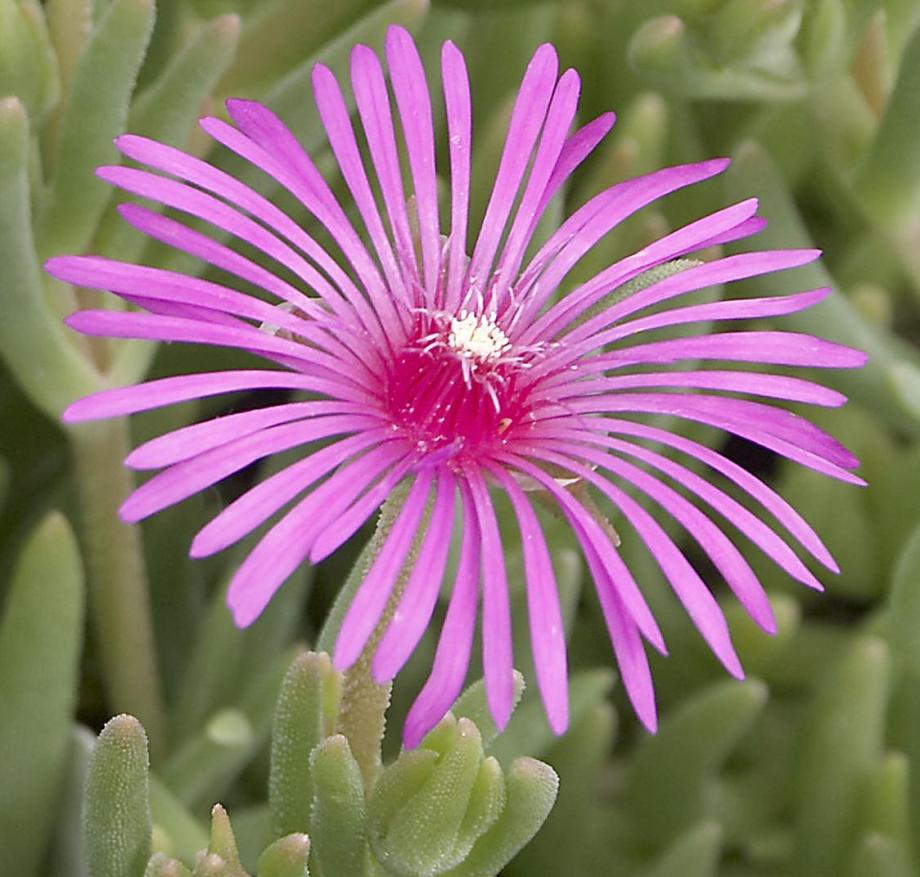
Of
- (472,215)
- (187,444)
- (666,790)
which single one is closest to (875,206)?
(472,215)

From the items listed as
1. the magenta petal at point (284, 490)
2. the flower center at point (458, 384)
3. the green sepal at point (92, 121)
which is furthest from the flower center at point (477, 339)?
the green sepal at point (92, 121)

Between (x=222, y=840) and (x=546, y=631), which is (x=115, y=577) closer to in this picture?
(x=222, y=840)

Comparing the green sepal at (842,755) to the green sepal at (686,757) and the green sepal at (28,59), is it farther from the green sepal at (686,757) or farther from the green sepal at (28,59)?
the green sepal at (28,59)

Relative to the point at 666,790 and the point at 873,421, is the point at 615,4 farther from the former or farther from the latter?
the point at 666,790

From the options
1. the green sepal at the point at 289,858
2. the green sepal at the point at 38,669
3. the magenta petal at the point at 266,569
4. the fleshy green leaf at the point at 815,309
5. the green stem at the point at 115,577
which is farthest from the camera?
the fleshy green leaf at the point at 815,309

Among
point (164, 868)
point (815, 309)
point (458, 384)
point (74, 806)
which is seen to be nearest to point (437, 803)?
point (164, 868)
